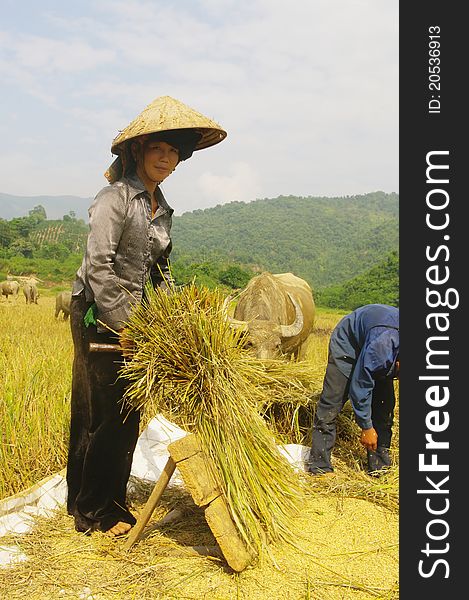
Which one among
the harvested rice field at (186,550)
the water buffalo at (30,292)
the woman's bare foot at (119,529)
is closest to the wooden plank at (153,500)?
the harvested rice field at (186,550)

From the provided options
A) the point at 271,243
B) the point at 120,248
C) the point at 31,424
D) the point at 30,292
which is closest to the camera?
the point at 120,248

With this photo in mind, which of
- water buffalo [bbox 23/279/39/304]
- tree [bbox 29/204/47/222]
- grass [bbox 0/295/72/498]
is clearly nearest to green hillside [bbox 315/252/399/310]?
water buffalo [bbox 23/279/39/304]

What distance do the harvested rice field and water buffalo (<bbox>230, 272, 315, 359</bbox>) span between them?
5.28 ft

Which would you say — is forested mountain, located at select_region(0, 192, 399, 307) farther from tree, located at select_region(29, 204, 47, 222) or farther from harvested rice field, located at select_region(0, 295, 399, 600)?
harvested rice field, located at select_region(0, 295, 399, 600)

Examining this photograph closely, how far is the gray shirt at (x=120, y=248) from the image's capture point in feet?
8.96

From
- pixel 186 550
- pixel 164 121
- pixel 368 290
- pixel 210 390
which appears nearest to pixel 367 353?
pixel 210 390

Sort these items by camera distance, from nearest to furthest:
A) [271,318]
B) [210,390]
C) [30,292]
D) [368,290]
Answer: [210,390] < [271,318] < [30,292] < [368,290]

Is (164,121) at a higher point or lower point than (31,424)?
higher

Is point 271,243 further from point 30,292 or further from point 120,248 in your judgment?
point 120,248

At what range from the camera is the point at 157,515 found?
10.8ft

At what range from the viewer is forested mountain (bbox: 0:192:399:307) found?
29.9 metres

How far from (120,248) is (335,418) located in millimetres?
2049

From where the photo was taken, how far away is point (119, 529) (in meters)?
2.97

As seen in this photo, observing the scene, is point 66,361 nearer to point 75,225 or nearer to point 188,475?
point 188,475
